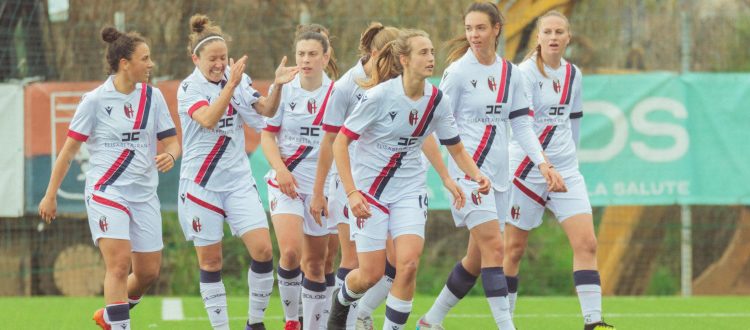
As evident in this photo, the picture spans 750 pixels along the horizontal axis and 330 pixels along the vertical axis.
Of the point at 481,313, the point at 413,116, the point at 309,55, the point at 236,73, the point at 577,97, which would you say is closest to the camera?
the point at 413,116

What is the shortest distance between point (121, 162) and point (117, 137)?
0.14 m

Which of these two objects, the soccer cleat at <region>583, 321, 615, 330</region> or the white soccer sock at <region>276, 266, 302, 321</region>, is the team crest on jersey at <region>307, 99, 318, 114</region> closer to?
the white soccer sock at <region>276, 266, 302, 321</region>

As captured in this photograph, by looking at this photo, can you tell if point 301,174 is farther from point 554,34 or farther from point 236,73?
point 554,34

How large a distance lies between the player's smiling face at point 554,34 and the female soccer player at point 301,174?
135 cm

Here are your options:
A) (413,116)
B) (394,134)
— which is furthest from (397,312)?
(413,116)

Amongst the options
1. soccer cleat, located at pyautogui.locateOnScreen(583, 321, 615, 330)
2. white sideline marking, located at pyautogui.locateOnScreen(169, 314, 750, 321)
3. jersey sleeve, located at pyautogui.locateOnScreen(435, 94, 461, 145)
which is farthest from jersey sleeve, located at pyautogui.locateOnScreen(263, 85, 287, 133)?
white sideline marking, located at pyautogui.locateOnScreen(169, 314, 750, 321)

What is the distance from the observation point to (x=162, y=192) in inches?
480

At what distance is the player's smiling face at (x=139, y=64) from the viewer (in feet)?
25.1

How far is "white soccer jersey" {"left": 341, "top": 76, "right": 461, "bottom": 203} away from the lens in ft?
23.2

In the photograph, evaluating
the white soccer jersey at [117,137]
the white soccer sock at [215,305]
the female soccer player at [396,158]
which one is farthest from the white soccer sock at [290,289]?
the white soccer jersey at [117,137]

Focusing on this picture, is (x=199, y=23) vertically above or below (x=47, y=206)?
above

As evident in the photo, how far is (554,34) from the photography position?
326 inches

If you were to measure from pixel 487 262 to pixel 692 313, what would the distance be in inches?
142

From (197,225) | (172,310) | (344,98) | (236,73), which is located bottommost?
(172,310)
